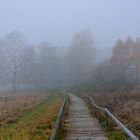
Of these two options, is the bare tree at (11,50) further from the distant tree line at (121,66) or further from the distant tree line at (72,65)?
the distant tree line at (121,66)

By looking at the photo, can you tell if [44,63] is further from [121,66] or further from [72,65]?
[121,66]

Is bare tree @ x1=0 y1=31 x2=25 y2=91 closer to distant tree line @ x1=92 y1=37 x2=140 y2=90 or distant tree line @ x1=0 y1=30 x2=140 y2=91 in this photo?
distant tree line @ x1=0 y1=30 x2=140 y2=91

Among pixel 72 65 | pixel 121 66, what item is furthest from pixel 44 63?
pixel 121 66

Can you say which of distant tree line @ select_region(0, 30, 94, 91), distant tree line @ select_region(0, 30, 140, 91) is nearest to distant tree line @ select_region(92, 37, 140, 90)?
distant tree line @ select_region(0, 30, 140, 91)

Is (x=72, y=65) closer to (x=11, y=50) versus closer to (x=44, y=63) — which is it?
(x=44, y=63)

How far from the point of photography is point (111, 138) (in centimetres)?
1400

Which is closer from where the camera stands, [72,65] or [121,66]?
[121,66]

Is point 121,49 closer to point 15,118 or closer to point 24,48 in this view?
point 24,48

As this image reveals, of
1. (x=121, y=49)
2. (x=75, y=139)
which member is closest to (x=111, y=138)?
(x=75, y=139)

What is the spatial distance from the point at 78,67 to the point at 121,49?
15074 millimetres

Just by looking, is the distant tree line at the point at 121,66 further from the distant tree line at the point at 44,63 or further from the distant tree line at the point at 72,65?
the distant tree line at the point at 44,63

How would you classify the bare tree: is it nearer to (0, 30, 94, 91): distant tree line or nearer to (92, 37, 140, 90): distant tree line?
(0, 30, 94, 91): distant tree line

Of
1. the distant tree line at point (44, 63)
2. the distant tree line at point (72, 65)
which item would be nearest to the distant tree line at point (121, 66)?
the distant tree line at point (72, 65)

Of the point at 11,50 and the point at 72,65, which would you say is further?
the point at 72,65
